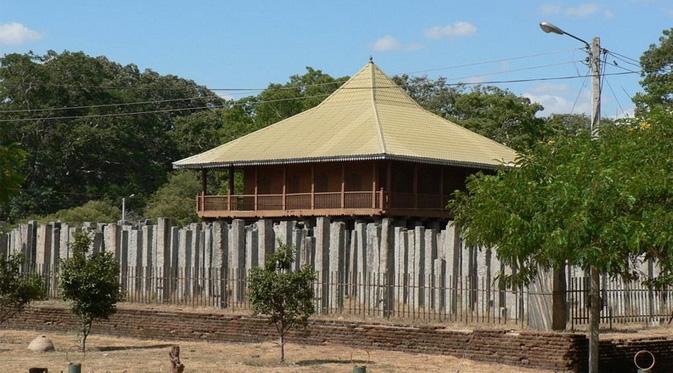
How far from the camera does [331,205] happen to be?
4034cm

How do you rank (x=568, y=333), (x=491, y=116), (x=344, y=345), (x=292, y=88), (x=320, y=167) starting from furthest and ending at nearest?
(x=292, y=88), (x=491, y=116), (x=320, y=167), (x=344, y=345), (x=568, y=333)

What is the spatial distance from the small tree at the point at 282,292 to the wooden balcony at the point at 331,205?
58.1 ft

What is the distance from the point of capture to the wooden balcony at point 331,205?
128 feet

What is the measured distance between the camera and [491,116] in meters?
57.7

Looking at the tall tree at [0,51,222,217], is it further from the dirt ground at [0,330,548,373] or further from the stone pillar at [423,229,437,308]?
the stone pillar at [423,229,437,308]

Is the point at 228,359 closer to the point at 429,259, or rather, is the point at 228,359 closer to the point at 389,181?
the point at 429,259

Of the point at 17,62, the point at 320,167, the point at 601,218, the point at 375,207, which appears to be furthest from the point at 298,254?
the point at 17,62

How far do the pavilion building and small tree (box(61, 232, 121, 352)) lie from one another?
15833mm

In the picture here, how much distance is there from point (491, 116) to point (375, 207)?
2016 centimetres

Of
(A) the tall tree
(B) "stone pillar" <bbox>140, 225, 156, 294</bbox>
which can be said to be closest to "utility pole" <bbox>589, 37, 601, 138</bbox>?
(B) "stone pillar" <bbox>140, 225, 156, 294</bbox>

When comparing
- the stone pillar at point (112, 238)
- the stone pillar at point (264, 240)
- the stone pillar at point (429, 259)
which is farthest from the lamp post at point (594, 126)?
the stone pillar at point (112, 238)

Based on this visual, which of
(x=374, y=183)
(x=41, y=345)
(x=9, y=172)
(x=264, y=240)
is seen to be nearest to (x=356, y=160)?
(x=374, y=183)

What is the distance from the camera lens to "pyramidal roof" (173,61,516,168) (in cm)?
3897

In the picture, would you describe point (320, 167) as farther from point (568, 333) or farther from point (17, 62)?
point (17, 62)
